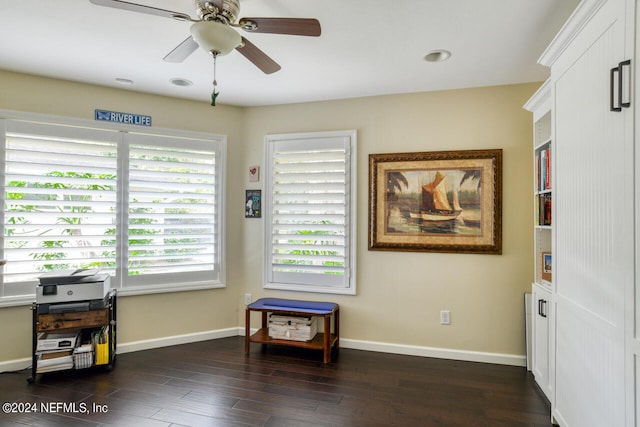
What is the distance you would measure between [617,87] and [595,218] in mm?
617

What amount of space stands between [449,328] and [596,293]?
→ 1.84 meters

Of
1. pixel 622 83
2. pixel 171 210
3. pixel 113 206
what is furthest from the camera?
pixel 171 210

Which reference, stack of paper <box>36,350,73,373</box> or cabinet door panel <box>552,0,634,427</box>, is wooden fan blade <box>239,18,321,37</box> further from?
stack of paper <box>36,350,73,373</box>

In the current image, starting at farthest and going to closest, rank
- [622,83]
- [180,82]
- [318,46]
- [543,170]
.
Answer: [180,82], [543,170], [318,46], [622,83]

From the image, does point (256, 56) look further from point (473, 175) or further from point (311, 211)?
point (473, 175)

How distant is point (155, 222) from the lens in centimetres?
356

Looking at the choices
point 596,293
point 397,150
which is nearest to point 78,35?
point 397,150

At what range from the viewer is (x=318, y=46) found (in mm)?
2514

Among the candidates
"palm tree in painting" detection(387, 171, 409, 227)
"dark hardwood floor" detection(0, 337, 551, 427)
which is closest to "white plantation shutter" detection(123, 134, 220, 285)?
"dark hardwood floor" detection(0, 337, 551, 427)

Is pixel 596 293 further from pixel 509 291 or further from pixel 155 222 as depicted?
pixel 155 222

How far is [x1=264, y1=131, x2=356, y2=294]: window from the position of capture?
3639 mm

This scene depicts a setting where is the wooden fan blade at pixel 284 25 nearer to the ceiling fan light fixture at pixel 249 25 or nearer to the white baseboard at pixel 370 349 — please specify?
the ceiling fan light fixture at pixel 249 25

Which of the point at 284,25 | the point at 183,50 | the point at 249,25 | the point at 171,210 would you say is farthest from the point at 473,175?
the point at 171,210

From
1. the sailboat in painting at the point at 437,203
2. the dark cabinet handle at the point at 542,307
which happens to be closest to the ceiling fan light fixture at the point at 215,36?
the sailboat in painting at the point at 437,203
